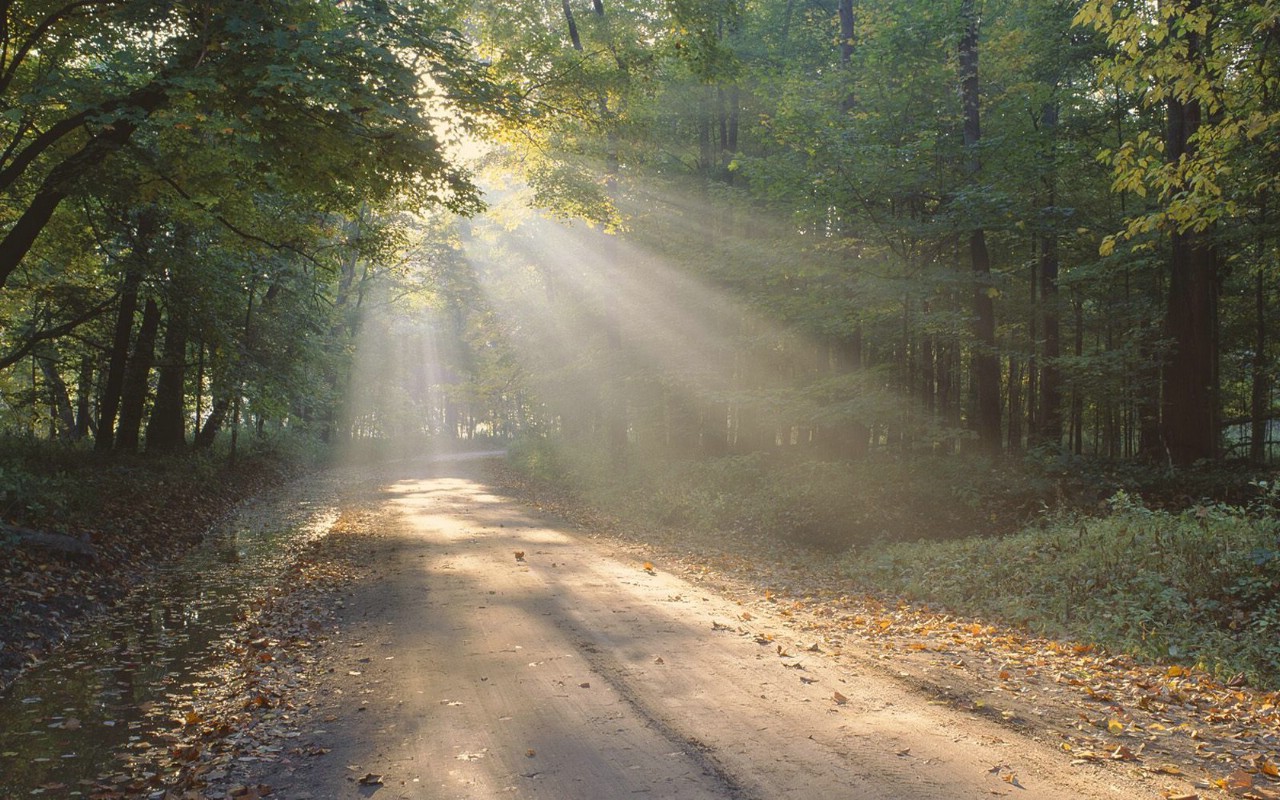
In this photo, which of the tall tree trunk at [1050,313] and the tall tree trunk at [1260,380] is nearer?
the tall tree trunk at [1260,380]

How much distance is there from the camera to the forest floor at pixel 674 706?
4500 millimetres

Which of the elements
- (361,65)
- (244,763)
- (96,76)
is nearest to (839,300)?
(361,65)

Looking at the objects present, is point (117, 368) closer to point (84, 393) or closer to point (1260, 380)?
point (84, 393)

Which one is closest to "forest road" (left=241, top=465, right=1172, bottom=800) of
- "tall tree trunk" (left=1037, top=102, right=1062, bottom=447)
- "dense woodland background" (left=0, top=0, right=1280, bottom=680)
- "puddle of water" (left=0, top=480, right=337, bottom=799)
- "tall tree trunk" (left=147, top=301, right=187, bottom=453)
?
"puddle of water" (left=0, top=480, right=337, bottom=799)

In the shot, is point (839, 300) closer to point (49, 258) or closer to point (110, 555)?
point (110, 555)

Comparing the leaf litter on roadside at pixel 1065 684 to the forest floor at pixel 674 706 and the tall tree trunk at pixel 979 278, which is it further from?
the tall tree trunk at pixel 979 278

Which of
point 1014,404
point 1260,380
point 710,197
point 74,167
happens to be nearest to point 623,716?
point 74,167

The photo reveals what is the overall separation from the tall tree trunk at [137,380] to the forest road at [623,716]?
14.3 meters

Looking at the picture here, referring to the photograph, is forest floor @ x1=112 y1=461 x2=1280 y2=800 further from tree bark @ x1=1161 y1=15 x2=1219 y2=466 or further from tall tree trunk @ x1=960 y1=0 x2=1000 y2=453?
tall tree trunk @ x1=960 y1=0 x2=1000 y2=453

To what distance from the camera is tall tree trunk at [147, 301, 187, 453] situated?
20438mm

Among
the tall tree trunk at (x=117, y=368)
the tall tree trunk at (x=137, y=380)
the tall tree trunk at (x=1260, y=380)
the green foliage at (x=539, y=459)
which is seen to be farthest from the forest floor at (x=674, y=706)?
the green foliage at (x=539, y=459)

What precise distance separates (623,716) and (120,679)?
4779 mm

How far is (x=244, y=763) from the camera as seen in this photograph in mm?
4832

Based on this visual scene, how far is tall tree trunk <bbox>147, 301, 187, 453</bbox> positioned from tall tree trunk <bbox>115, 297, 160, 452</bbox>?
40cm
